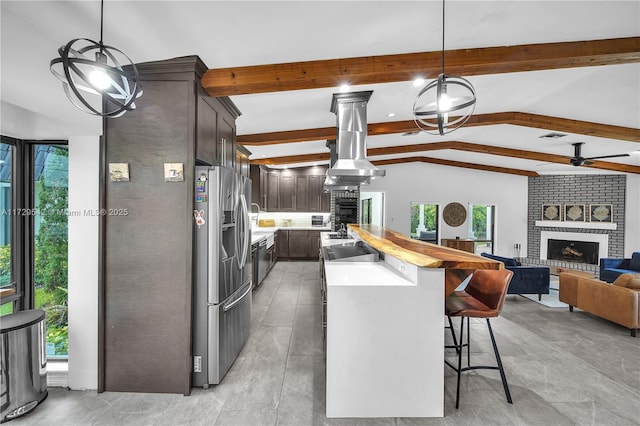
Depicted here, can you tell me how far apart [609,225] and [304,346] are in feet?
27.7

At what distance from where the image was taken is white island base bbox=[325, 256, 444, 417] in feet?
6.59

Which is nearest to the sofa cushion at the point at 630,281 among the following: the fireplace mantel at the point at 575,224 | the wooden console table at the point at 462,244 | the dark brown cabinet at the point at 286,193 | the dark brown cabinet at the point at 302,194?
the wooden console table at the point at 462,244

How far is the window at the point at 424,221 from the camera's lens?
29.0 feet

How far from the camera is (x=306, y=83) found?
2.53 m

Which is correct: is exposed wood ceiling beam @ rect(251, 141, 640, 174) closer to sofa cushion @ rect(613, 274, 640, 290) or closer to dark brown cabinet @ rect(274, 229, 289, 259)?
dark brown cabinet @ rect(274, 229, 289, 259)

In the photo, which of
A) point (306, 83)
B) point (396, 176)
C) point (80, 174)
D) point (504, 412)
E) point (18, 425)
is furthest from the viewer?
point (396, 176)

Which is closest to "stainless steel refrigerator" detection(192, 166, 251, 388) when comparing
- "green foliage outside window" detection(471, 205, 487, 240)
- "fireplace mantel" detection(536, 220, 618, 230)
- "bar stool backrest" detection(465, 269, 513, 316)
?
"bar stool backrest" detection(465, 269, 513, 316)

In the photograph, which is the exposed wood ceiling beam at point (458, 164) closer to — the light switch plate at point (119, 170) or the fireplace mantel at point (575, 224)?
the fireplace mantel at point (575, 224)

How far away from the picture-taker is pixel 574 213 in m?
7.81

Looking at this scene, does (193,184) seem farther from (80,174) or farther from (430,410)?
(430,410)

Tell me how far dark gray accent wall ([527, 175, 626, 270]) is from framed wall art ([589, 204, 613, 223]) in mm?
80

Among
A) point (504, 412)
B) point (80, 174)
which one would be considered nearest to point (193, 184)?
point (80, 174)

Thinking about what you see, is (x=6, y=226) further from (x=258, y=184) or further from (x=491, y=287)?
(x=258, y=184)

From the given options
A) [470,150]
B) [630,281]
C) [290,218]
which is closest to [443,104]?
[630,281]
